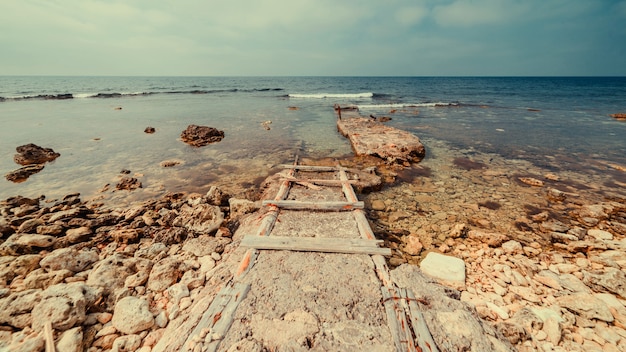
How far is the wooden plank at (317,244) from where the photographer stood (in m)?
4.09

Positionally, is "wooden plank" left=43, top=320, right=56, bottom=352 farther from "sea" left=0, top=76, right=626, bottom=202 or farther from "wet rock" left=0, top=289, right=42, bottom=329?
"sea" left=0, top=76, right=626, bottom=202

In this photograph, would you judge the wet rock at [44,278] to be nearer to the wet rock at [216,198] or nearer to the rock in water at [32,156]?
the wet rock at [216,198]

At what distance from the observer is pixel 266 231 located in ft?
15.2

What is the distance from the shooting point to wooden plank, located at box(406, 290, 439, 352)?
8.50 ft

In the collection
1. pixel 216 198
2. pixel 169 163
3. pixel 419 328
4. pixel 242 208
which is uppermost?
pixel 169 163

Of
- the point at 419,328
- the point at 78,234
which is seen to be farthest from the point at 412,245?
the point at 78,234

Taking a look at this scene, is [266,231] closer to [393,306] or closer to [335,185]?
[393,306]

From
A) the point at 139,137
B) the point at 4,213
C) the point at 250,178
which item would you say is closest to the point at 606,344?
the point at 250,178

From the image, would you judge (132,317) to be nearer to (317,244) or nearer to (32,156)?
(317,244)

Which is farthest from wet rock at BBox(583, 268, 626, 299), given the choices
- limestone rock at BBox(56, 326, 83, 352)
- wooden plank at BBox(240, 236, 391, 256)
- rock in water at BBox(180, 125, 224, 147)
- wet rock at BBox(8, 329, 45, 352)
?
rock in water at BBox(180, 125, 224, 147)

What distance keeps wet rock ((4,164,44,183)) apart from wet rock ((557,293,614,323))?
15.3 meters

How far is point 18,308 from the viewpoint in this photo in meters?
3.22

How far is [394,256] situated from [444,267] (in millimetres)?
943

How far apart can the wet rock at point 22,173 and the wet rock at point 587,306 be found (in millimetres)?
15331
